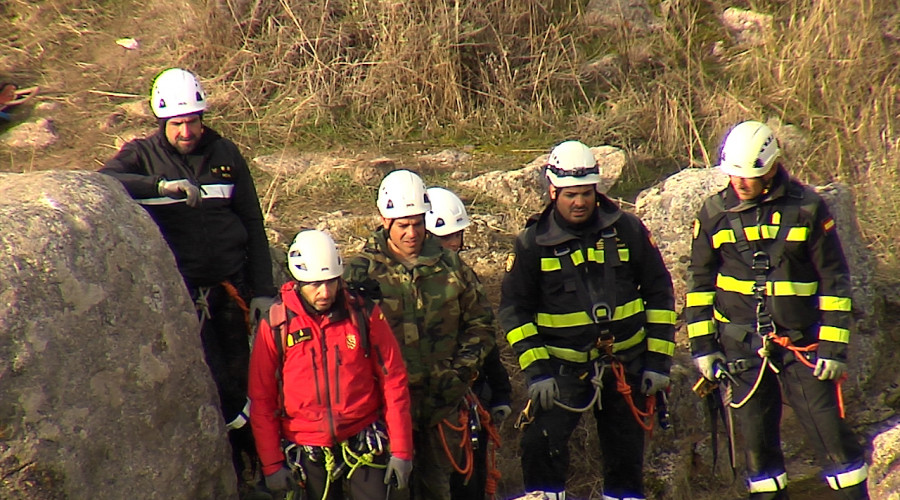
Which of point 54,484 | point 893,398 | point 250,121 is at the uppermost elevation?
point 250,121

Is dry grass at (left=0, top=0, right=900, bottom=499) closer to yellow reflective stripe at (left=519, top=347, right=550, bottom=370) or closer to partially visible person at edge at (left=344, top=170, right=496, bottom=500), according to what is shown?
yellow reflective stripe at (left=519, top=347, right=550, bottom=370)

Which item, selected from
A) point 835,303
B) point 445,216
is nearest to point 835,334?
point 835,303

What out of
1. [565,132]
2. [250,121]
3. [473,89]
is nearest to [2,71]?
[250,121]

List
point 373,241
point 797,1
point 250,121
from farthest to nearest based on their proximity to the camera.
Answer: point 797,1
point 250,121
point 373,241

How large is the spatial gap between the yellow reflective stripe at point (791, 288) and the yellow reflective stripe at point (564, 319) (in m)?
0.98

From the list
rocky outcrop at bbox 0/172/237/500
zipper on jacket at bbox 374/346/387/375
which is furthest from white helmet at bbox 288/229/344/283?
rocky outcrop at bbox 0/172/237/500

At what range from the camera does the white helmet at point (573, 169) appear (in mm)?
5359

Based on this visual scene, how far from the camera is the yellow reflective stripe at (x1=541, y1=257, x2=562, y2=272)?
17.7 feet

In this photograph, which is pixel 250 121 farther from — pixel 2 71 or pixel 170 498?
pixel 170 498

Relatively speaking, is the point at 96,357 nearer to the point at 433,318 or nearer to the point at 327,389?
the point at 327,389

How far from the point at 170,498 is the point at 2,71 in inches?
308

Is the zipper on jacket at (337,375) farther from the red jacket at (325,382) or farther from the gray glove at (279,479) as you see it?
the gray glove at (279,479)

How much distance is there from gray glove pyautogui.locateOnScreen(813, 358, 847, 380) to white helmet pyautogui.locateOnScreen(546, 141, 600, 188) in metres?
1.52

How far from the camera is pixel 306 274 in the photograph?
4.62 meters
